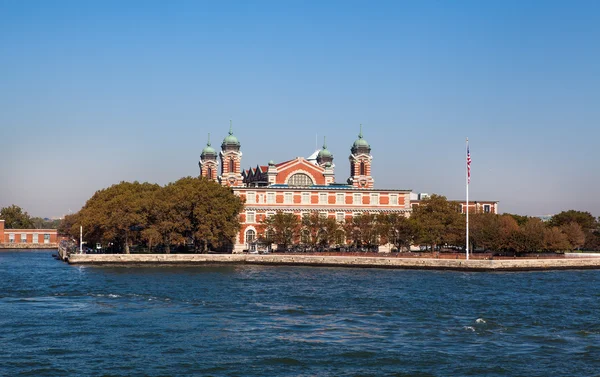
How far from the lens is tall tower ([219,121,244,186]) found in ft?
392

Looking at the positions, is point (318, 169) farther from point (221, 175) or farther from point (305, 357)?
point (305, 357)

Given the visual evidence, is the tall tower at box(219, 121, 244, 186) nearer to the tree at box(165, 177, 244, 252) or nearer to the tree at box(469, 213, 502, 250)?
the tree at box(165, 177, 244, 252)

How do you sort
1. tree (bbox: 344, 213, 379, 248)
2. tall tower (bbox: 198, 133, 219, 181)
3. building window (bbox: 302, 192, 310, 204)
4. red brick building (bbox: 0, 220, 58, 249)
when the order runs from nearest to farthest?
tree (bbox: 344, 213, 379, 248) → building window (bbox: 302, 192, 310, 204) → tall tower (bbox: 198, 133, 219, 181) → red brick building (bbox: 0, 220, 58, 249)

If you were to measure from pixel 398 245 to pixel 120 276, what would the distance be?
3920 cm

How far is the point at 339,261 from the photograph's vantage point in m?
84.4

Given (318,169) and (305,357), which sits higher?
(318,169)

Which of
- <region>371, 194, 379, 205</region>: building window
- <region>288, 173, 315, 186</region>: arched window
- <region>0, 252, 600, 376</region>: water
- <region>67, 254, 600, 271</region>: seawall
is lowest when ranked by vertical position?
<region>0, 252, 600, 376</region>: water

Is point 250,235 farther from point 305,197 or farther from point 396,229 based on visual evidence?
point 396,229

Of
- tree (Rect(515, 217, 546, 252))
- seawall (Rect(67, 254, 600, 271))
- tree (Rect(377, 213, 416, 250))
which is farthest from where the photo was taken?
tree (Rect(377, 213, 416, 250))

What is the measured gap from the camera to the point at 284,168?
4370 inches

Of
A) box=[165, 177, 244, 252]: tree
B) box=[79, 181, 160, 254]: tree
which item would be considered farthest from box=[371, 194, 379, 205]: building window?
box=[79, 181, 160, 254]: tree

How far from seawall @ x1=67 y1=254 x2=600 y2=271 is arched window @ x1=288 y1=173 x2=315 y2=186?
2467 cm

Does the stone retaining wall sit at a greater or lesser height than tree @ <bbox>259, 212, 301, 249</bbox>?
lesser

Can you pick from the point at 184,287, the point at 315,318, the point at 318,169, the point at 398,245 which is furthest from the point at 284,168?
the point at 315,318
